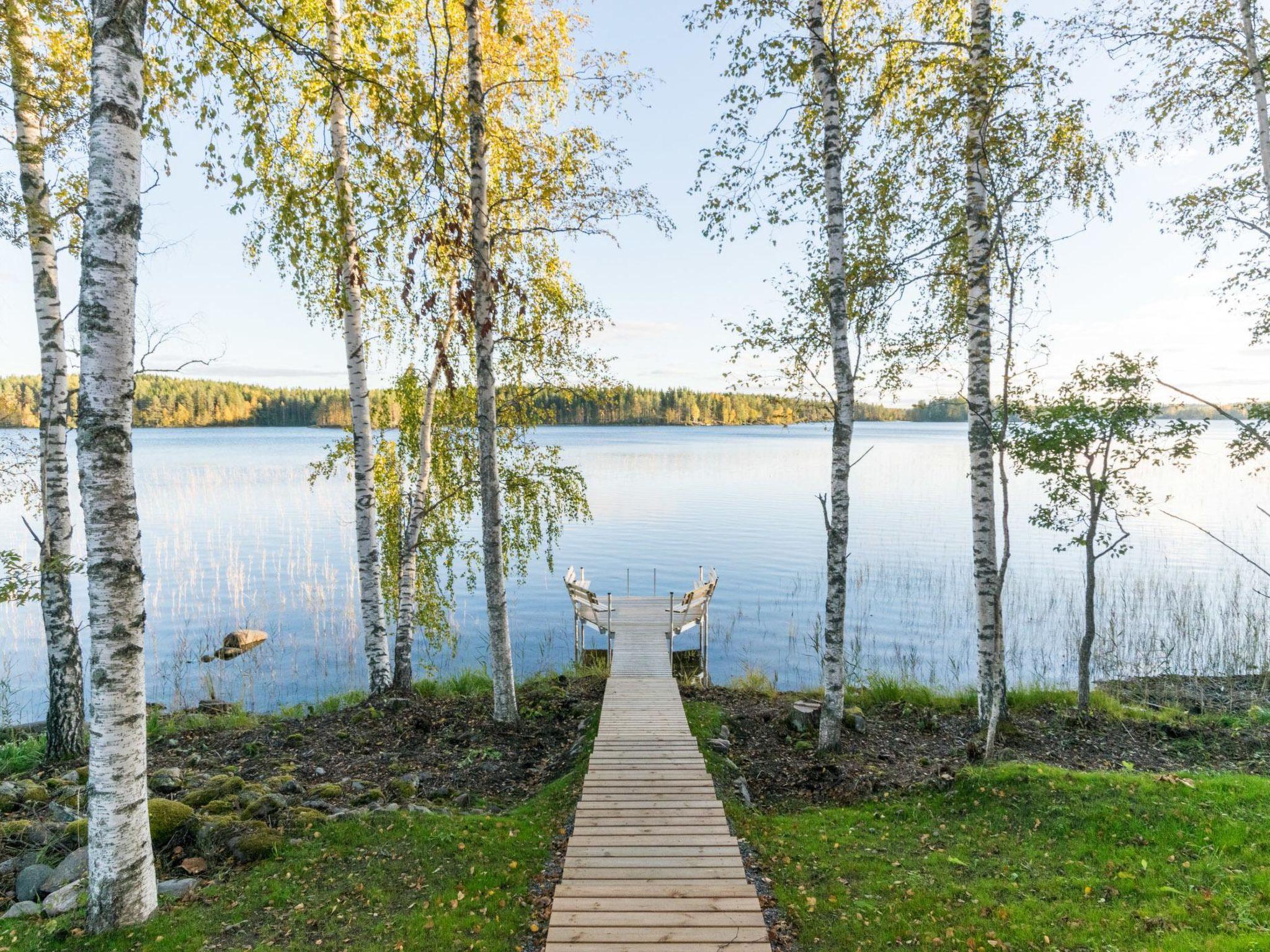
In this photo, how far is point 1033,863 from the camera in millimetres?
5652

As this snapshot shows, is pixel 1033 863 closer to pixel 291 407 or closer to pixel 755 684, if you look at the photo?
pixel 755 684

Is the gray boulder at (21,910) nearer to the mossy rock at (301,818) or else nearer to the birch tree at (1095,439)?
the mossy rock at (301,818)

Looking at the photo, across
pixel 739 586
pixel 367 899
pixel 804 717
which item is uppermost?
pixel 367 899

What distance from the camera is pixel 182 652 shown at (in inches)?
658

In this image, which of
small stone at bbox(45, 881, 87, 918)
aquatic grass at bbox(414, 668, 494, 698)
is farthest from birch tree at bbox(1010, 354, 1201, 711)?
small stone at bbox(45, 881, 87, 918)

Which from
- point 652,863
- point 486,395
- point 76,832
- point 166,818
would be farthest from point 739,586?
point 76,832

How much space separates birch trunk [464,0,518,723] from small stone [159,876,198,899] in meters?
4.51

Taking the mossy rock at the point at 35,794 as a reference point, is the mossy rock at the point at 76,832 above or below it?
above

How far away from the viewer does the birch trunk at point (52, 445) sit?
7719mm

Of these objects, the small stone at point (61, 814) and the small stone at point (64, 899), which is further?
the small stone at point (61, 814)

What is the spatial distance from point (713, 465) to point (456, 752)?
178 feet

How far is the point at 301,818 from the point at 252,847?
0.50m

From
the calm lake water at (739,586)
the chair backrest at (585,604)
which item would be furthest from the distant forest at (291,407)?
the chair backrest at (585,604)

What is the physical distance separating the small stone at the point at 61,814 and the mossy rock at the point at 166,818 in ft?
3.42
